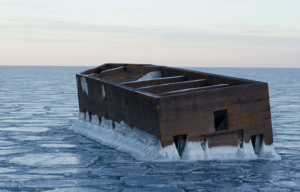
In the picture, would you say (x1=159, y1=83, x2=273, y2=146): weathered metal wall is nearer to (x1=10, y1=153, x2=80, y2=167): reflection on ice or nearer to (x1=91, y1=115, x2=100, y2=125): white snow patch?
(x1=10, y1=153, x2=80, y2=167): reflection on ice

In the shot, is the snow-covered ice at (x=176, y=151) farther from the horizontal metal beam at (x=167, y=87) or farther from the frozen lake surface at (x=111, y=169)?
the horizontal metal beam at (x=167, y=87)

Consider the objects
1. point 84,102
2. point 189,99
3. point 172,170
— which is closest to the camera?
point 172,170

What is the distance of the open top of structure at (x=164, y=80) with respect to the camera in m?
9.47

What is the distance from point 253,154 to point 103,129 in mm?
3297

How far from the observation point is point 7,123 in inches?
508

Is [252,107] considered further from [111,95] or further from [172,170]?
[111,95]

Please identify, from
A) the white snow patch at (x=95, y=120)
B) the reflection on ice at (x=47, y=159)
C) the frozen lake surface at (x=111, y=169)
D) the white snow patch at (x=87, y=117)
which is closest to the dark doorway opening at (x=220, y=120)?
the frozen lake surface at (x=111, y=169)

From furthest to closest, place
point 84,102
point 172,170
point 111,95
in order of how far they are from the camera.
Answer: point 84,102
point 111,95
point 172,170

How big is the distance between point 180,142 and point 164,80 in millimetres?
2963

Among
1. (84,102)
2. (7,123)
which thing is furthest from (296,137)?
(7,123)

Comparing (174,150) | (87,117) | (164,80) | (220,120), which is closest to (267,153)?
(220,120)

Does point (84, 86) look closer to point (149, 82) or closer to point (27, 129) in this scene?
point (27, 129)

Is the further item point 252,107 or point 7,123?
point 7,123

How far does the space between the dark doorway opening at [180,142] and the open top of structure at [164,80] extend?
0.67m
